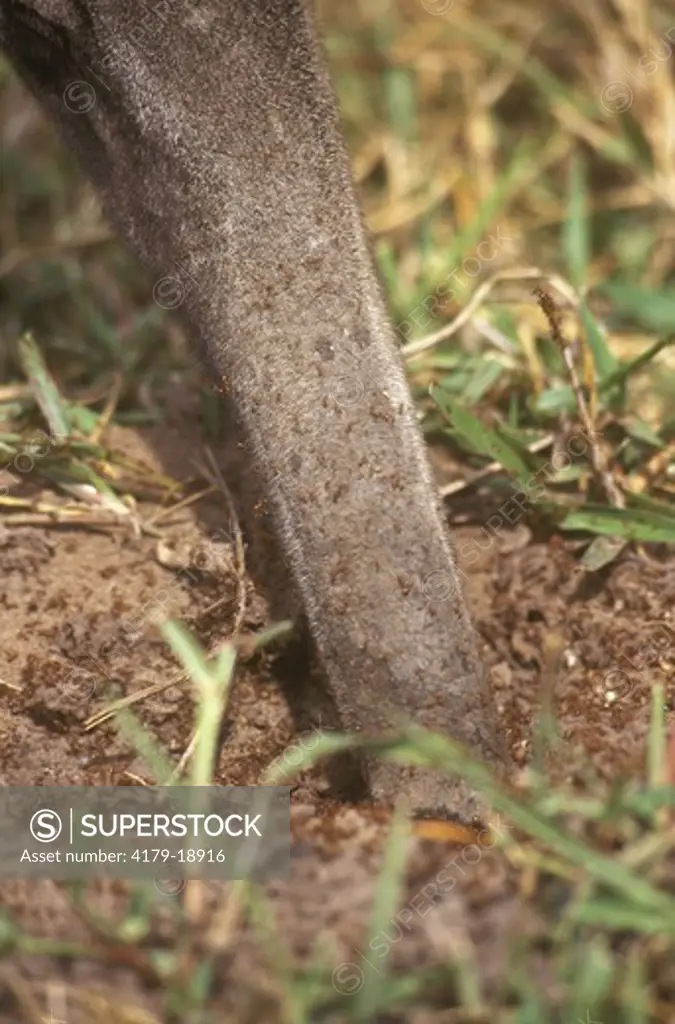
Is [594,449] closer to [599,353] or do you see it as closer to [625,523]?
[625,523]

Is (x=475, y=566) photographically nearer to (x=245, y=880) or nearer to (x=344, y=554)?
(x=344, y=554)

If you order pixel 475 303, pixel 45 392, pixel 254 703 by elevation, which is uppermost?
pixel 475 303

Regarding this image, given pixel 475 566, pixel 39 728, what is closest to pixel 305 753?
pixel 39 728

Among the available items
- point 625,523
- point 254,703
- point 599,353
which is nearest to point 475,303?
point 599,353

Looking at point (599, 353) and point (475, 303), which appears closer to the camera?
point (599, 353)

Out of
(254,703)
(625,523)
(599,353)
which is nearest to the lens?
(254,703)

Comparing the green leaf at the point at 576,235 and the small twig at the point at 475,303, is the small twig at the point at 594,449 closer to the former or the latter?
the small twig at the point at 475,303

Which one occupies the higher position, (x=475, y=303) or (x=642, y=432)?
(x=475, y=303)

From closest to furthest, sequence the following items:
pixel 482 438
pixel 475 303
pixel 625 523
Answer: pixel 625 523 → pixel 482 438 → pixel 475 303

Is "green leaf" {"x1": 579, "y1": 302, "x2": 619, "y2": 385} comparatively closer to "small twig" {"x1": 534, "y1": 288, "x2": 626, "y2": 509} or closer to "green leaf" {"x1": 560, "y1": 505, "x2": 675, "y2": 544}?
"small twig" {"x1": 534, "y1": 288, "x2": 626, "y2": 509}
